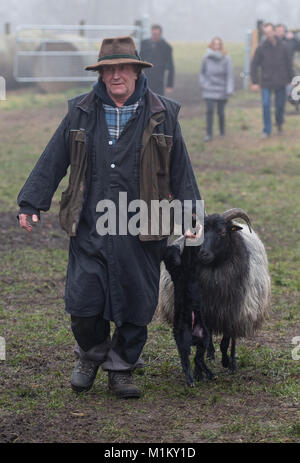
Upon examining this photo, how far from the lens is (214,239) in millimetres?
5223

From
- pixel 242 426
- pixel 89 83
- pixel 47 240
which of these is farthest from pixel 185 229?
pixel 89 83

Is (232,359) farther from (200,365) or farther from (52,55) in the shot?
(52,55)

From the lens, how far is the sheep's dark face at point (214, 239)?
5.19 meters

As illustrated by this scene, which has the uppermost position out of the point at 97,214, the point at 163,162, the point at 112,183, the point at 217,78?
the point at 163,162

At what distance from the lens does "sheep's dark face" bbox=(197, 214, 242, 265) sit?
519 centimetres

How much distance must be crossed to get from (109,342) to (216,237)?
0.95 meters

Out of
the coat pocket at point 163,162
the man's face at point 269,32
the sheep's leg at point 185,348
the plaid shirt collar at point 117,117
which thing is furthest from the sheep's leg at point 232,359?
the man's face at point 269,32

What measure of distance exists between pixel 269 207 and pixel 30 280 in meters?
4.36

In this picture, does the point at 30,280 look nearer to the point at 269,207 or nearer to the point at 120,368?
the point at 120,368

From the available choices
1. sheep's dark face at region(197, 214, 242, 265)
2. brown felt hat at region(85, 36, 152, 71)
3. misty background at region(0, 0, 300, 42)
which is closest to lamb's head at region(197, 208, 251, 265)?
sheep's dark face at region(197, 214, 242, 265)

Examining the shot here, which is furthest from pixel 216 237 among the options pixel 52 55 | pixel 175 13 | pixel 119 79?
pixel 175 13

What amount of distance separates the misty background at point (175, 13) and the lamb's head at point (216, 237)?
44.2 metres

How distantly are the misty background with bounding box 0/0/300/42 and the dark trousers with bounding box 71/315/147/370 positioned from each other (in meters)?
44.8

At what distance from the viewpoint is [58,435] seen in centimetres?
425
